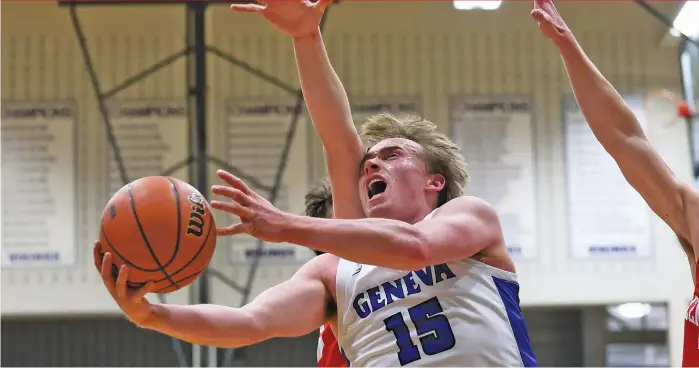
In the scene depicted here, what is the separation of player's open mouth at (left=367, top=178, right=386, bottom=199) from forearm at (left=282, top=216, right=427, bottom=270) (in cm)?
56

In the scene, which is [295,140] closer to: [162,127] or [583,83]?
[162,127]

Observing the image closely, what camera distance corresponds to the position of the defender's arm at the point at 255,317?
289cm

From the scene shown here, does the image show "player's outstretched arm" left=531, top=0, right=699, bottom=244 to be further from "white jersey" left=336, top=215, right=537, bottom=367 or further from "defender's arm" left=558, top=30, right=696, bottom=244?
"white jersey" left=336, top=215, right=537, bottom=367

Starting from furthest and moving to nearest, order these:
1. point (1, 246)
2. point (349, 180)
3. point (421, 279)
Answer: point (1, 246) < point (349, 180) < point (421, 279)

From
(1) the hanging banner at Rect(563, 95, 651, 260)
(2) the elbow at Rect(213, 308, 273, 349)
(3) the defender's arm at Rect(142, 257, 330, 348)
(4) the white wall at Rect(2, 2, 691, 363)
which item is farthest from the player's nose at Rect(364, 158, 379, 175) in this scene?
(1) the hanging banner at Rect(563, 95, 651, 260)

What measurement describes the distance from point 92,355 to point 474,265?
664 cm

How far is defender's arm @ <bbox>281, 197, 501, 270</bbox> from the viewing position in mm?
2445

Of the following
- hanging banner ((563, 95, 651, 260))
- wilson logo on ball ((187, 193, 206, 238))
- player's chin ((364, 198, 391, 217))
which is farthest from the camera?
hanging banner ((563, 95, 651, 260))

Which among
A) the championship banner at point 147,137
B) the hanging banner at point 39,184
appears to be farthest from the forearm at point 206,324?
the hanging banner at point 39,184

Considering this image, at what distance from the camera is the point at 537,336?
8766mm

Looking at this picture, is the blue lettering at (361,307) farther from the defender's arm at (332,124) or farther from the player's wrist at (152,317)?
the player's wrist at (152,317)

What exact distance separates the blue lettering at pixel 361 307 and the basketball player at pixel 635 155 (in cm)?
96

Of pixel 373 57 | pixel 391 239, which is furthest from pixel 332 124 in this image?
pixel 373 57

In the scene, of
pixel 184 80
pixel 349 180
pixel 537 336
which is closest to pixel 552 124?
pixel 537 336
